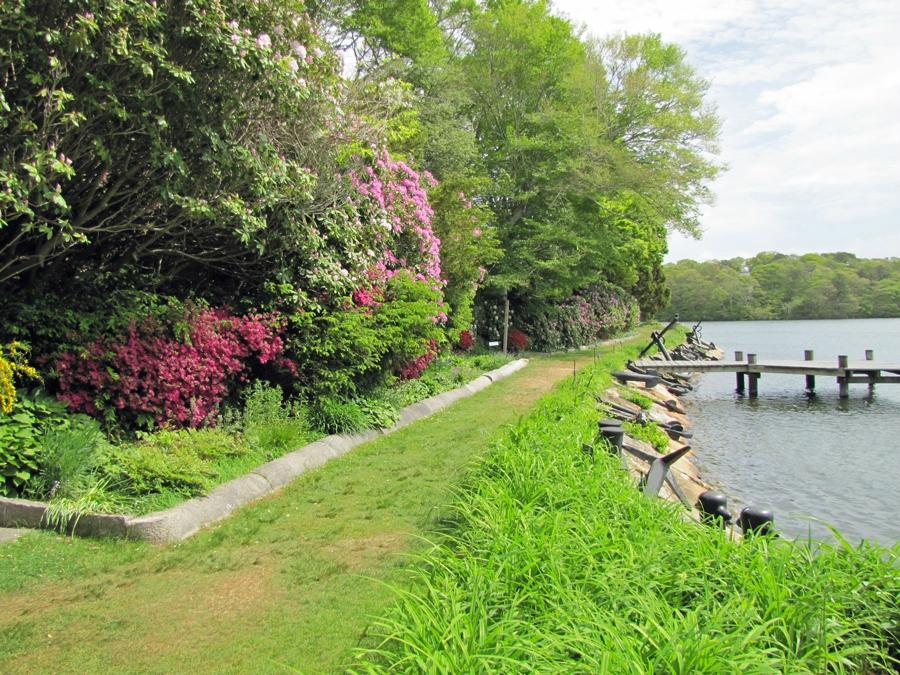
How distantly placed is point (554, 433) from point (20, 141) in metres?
5.31

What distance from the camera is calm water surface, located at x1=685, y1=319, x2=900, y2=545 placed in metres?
8.76

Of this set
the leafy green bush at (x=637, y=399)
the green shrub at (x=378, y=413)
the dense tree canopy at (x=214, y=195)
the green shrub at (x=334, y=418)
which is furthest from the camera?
the leafy green bush at (x=637, y=399)

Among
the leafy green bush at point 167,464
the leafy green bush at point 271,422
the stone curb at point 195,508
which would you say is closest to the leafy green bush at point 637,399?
the stone curb at point 195,508

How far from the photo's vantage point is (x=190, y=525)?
494 centimetres

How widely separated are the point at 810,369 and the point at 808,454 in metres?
9.77

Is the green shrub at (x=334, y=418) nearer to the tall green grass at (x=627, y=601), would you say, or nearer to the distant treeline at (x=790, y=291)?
the tall green grass at (x=627, y=601)

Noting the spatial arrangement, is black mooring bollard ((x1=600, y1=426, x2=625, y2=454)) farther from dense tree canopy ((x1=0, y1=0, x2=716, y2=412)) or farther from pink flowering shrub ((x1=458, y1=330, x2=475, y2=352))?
pink flowering shrub ((x1=458, y1=330, x2=475, y2=352))

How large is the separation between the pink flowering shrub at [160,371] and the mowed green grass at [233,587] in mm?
1573

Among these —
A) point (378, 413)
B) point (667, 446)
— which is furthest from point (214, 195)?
point (667, 446)

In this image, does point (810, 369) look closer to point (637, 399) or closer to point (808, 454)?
point (808, 454)

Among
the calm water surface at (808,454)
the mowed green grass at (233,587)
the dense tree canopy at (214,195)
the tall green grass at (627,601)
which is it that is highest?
the dense tree canopy at (214,195)

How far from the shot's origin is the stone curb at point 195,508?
185 inches

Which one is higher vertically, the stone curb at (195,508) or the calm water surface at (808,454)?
the stone curb at (195,508)

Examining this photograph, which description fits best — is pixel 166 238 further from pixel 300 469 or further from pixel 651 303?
pixel 651 303
